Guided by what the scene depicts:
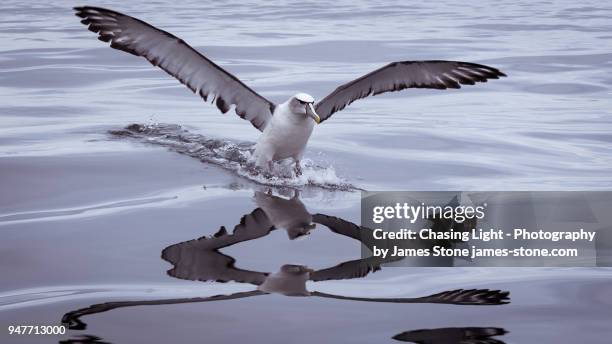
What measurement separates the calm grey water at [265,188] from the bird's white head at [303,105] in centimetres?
55

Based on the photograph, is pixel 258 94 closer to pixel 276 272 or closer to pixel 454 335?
pixel 276 272

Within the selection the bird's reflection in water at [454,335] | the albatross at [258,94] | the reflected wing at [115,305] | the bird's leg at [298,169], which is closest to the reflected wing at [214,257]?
the reflected wing at [115,305]

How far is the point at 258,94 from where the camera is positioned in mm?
10617

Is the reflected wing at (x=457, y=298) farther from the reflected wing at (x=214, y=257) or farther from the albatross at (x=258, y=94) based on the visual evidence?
the albatross at (x=258, y=94)

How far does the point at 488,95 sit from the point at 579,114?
2332 millimetres

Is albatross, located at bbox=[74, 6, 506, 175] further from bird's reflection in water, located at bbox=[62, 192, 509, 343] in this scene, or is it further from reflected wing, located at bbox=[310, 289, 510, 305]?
reflected wing, located at bbox=[310, 289, 510, 305]

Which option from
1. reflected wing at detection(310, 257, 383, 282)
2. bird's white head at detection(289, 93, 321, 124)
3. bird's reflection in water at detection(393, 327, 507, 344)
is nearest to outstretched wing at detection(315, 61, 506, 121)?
bird's white head at detection(289, 93, 321, 124)

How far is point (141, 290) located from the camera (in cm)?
579

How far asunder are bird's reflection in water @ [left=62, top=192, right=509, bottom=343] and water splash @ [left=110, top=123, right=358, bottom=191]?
4.86ft

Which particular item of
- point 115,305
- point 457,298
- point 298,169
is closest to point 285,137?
point 298,169

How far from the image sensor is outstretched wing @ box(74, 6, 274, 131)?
10086 mm

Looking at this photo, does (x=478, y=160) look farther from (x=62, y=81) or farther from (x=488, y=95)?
(x=62, y=81)

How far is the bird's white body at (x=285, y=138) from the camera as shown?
→ 33.8 ft

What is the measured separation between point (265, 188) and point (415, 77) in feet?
8.26
